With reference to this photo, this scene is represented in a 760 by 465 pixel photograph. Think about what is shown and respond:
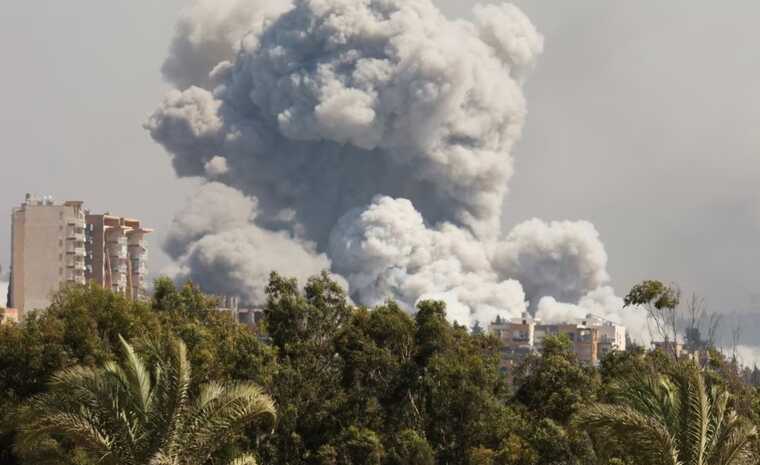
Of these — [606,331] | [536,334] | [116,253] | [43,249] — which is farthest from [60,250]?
[606,331]

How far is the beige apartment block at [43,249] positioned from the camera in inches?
3433

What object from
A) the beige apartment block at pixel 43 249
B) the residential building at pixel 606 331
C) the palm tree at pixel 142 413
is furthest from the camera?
the residential building at pixel 606 331

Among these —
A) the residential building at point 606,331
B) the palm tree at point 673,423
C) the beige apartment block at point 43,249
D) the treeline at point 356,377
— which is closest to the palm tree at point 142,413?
the palm tree at point 673,423

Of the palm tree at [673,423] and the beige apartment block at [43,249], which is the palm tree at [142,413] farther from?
the beige apartment block at [43,249]

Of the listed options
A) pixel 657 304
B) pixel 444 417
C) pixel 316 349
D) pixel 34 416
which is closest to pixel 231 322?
pixel 316 349

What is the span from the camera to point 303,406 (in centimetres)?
3105

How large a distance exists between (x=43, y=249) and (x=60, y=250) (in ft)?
3.43

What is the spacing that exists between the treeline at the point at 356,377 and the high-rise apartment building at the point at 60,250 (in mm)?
50482

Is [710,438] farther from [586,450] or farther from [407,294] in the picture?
[407,294]

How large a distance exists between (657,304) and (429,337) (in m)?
5.27

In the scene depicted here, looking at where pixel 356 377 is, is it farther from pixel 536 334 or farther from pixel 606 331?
pixel 606 331

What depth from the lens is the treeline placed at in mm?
28875

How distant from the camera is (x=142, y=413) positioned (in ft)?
53.5

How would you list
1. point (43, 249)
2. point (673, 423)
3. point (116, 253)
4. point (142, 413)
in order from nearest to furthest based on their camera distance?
point (142, 413) < point (673, 423) < point (43, 249) < point (116, 253)
